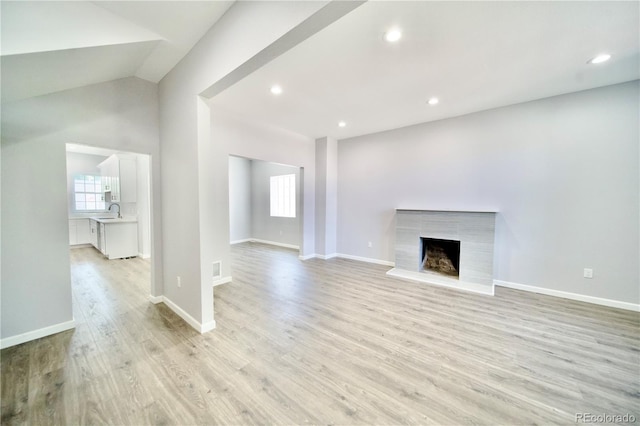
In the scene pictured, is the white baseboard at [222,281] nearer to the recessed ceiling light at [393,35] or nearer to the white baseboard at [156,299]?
the white baseboard at [156,299]

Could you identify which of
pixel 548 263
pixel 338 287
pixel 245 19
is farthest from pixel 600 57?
pixel 338 287

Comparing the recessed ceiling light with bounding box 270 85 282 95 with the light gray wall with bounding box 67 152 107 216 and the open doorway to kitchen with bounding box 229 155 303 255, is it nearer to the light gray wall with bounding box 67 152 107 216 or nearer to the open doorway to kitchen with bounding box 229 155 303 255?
the open doorway to kitchen with bounding box 229 155 303 255

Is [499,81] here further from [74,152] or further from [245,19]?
[74,152]

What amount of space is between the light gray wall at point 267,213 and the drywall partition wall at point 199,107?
13.4 ft

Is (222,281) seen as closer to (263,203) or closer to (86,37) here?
(86,37)

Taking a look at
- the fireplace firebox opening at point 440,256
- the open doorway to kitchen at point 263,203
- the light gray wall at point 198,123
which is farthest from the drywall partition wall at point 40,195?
the fireplace firebox opening at point 440,256

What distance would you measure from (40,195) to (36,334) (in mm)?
1381

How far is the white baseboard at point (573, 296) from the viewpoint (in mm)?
2870

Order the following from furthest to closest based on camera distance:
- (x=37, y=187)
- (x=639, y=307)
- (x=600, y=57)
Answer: (x=639, y=307) → (x=600, y=57) → (x=37, y=187)

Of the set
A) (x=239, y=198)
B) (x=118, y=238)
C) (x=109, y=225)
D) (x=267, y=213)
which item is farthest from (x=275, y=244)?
(x=109, y=225)

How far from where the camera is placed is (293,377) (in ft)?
5.74

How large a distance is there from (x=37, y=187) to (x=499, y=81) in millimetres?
5273

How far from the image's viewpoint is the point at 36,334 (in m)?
2.22

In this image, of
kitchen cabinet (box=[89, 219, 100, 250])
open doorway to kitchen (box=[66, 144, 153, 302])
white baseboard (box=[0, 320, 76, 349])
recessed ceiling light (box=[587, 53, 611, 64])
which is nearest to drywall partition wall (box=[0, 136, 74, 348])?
white baseboard (box=[0, 320, 76, 349])
